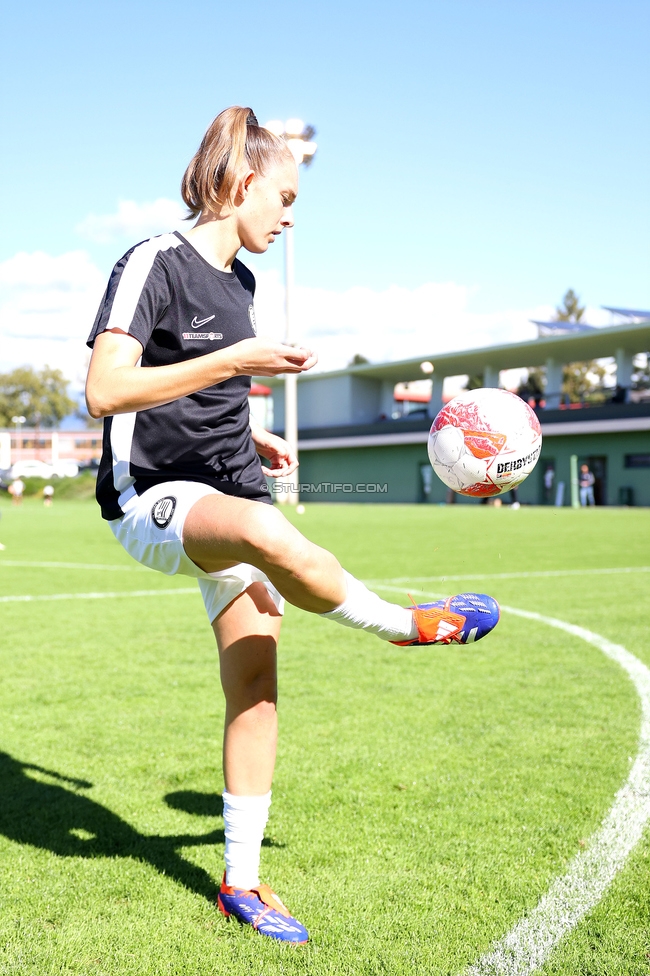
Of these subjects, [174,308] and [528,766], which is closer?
[174,308]

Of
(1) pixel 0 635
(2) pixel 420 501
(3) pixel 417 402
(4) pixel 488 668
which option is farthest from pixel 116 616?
(3) pixel 417 402

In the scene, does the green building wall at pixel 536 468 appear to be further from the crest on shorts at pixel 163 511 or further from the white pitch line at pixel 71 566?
the crest on shorts at pixel 163 511

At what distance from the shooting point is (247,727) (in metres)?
2.72

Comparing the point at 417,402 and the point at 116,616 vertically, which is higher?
the point at 417,402

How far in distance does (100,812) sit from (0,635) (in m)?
4.25

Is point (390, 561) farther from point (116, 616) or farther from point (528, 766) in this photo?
point (528, 766)

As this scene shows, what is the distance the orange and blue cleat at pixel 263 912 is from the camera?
8.08 ft

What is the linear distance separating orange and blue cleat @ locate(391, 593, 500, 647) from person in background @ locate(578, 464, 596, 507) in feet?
122

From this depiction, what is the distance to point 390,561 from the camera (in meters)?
13.8

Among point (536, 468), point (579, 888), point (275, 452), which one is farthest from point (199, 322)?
point (536, 468)

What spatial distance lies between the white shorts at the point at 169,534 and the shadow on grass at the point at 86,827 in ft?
3.16

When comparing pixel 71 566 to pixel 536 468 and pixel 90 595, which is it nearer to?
pixel 90 595

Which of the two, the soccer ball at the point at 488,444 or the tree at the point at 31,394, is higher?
the tree at the point at 31,394

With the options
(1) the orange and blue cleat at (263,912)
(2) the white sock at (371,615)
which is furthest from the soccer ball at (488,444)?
(1) the orange and blue cleat at (263,912)
